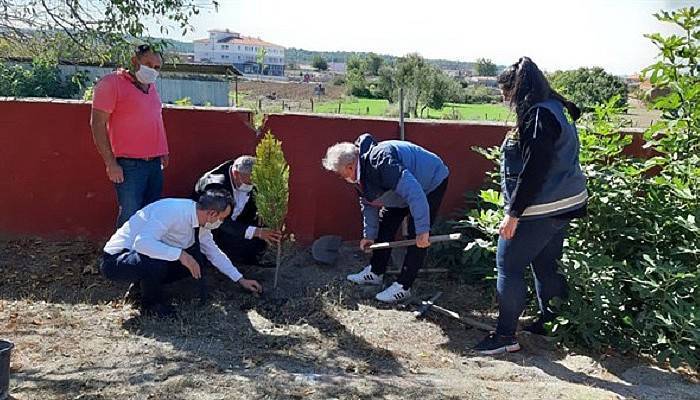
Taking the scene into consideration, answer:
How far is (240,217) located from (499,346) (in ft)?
7.25

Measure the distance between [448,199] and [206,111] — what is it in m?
2.20

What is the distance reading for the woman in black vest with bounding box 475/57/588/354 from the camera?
153 inches

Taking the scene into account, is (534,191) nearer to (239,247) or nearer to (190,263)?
(190,263)

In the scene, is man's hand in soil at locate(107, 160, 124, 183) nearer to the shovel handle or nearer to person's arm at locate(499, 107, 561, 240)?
the shovel handle

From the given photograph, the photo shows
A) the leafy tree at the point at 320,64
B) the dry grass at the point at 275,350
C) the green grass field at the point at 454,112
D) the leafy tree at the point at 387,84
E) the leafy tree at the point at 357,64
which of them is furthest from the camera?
the leafy tree at the point at 320,64

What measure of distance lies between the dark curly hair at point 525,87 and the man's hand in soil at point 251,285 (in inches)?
88.8

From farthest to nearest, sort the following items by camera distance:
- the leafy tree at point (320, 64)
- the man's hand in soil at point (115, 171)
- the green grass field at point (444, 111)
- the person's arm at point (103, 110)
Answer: the leafy tree at point (320, 64), the green grass field at point (444, 111), the man's hand in soil at point (115, 171), the person's arm at point (103, 110)

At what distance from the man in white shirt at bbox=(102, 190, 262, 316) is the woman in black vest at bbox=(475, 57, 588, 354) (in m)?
1.83

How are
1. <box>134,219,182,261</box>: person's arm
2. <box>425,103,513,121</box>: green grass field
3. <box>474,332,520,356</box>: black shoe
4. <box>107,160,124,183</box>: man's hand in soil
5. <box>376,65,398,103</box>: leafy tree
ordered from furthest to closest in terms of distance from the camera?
<box>376,65,398,103</box>: leafy tree
<box>425,103,513,121</box>: green grass field
<box>107,160,124,183</box>: man's hand in soil
<box>134,219,182,261</box>: person's arm
<box>474,332,520,356</box>: black shoe

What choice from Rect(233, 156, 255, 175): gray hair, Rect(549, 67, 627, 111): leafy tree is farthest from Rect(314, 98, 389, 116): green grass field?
Rect(233, 156, 255, 175): gray hair

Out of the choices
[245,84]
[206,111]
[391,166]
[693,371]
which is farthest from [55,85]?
[245,84]

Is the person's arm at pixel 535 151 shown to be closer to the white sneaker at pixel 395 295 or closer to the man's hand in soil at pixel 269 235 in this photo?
the white sneaker at pixel 395 295

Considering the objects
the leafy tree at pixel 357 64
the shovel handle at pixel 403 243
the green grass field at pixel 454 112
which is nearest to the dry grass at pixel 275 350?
the shovel handle at pixel 403 243

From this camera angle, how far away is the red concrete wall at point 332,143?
6062mm
